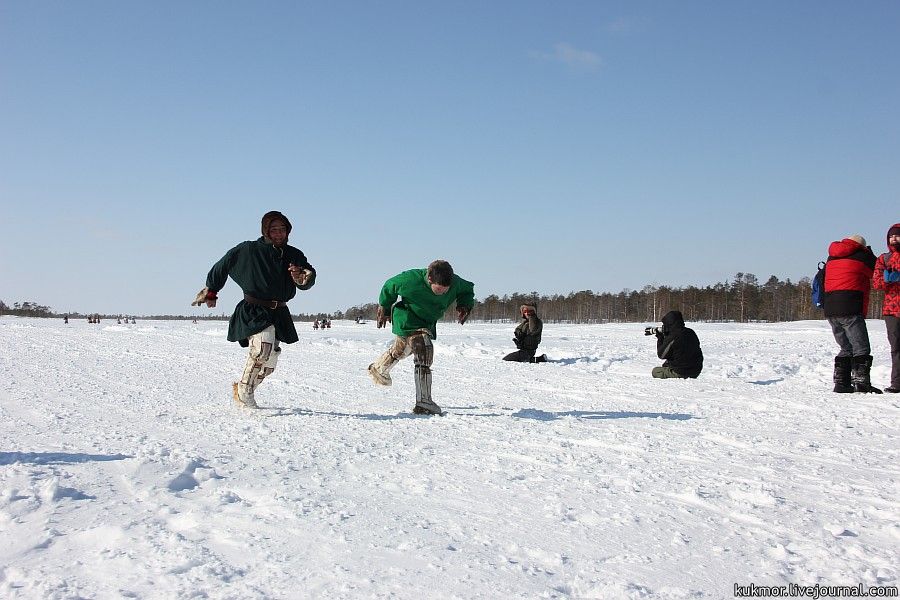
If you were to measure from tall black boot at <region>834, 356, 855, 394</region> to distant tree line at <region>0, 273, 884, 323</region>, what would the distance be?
7064 centimetres

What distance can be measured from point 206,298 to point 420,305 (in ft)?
6.76

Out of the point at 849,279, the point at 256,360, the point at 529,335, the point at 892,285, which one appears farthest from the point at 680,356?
the point at 256,360

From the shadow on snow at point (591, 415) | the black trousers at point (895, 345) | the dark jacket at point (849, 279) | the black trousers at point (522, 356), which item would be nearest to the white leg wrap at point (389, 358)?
the shadow on snow at point (591, 415)

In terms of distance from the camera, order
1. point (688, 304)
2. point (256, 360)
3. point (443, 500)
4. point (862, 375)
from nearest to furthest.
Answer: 1. point (443, 500)
2. point (256, 360)
3. point (862, 375)
4. point (688, 304)

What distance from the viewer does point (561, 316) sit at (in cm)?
12144

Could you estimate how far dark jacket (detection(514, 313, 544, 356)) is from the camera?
12516 millimetres

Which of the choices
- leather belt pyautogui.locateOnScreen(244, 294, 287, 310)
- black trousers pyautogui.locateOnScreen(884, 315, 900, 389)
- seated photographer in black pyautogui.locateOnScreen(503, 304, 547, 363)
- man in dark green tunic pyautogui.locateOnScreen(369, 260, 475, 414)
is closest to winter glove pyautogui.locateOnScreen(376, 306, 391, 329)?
man in dark green tunic pyautogui.locateOnScreen(369, 260, 475, 414)

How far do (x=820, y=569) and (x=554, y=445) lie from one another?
200 centimetres

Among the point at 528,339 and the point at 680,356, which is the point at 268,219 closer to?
the point at 680,356

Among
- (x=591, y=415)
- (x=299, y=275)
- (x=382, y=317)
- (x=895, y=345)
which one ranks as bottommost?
(x=591, y=415)

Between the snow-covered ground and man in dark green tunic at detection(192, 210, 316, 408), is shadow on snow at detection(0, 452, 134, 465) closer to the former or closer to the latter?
the snow-covered ground

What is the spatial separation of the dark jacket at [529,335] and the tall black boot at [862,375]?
243 inches

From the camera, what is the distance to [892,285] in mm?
7238

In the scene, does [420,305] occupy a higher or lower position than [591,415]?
higher
